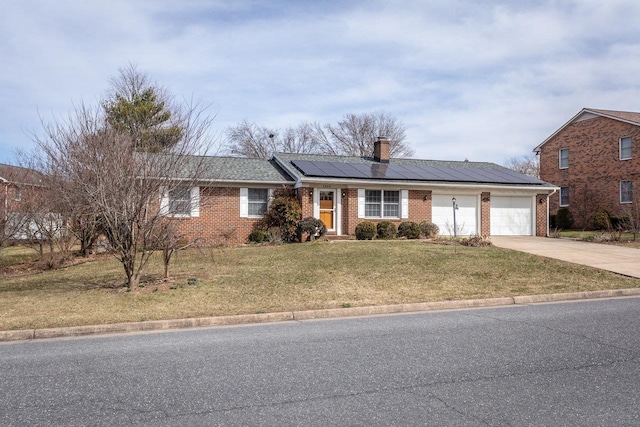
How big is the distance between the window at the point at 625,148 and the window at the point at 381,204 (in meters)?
15.8

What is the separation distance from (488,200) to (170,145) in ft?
55.5

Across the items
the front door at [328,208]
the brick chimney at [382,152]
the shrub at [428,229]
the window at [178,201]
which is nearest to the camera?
the window at [178,201]

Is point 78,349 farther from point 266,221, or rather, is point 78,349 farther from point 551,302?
point 266,221

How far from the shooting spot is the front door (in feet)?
73.0

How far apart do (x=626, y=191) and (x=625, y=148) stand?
2501 mm

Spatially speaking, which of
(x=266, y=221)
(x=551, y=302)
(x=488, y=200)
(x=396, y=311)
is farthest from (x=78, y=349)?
(x=488, y=200)

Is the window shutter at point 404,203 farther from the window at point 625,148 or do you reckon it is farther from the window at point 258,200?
the window at point 625,148

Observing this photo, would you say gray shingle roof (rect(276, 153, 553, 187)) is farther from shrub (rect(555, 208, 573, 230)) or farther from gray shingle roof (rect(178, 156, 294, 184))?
shrub (rect(555, 208, 573, 230))

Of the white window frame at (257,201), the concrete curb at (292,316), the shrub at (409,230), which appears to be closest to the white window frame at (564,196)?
the shrub at (409,230)

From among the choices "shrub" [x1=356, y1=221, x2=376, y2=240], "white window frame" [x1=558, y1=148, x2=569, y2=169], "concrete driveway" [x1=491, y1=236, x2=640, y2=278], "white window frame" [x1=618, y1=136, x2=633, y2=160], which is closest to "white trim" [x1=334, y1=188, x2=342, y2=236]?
"shrub" [x1=356, y1=221, x2=376, y2=240]

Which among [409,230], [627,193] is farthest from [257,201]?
[627,193]

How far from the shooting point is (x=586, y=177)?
32.2 metres

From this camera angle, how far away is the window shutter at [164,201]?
36.8ft

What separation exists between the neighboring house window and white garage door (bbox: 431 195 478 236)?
→ 11.3m
